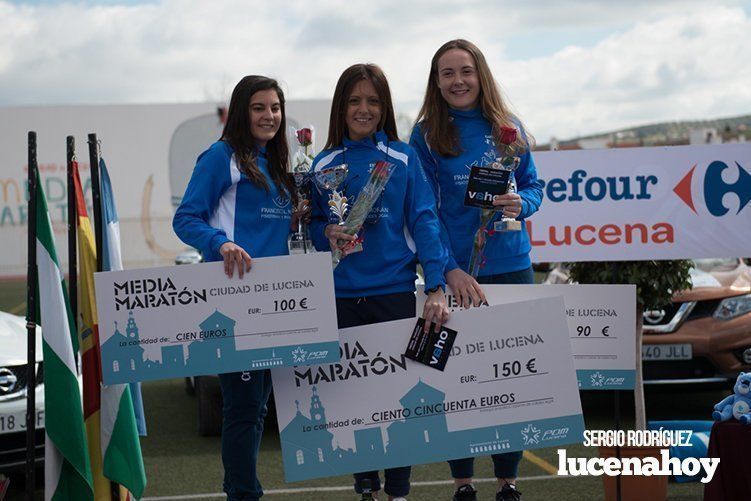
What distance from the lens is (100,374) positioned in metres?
4.25

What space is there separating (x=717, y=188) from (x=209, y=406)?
139 inches

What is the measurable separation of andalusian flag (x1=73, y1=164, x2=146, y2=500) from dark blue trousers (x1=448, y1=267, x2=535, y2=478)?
135cm

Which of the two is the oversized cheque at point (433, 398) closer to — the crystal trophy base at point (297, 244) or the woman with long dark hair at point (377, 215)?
the woman with long dark hair at point (377, 215)

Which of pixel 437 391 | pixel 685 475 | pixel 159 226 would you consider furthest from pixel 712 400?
pixel 159 226

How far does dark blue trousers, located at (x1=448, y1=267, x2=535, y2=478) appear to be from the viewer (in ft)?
14.5

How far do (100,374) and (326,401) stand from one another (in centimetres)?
96

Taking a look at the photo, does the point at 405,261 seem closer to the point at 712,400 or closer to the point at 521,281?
the point at 521,281

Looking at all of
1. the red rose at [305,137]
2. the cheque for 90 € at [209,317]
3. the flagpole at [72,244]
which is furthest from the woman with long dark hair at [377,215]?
the flagpole at [72,244]

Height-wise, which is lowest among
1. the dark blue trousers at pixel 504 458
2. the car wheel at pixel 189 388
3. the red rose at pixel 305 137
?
the dark blue trousers at pixel 504 458

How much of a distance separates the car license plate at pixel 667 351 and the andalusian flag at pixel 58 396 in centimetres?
412

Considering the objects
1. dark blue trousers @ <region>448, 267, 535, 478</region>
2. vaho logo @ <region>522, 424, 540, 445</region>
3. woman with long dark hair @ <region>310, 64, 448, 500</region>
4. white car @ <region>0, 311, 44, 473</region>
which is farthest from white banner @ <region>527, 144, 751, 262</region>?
white car @ <region>0, 311, 44, 473</region>

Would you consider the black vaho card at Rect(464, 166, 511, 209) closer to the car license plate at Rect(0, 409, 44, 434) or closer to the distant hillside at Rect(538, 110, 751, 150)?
the car license plate at Rect(0, 409, 44, 434)

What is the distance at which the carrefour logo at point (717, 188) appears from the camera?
17.7ft

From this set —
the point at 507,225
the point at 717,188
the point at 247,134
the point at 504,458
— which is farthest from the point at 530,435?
the point at 717,188
